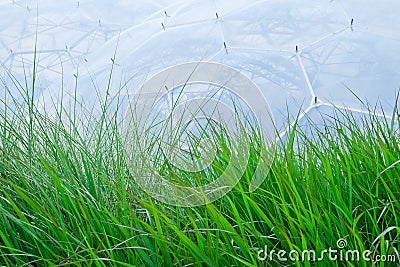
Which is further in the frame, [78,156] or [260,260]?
[78,156]

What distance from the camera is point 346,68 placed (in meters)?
2.73

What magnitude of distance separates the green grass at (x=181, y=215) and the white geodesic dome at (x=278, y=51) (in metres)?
1.38

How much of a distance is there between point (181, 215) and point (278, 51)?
2.11 metres

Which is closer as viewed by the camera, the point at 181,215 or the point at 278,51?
the point at 181,215

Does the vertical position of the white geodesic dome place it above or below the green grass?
above

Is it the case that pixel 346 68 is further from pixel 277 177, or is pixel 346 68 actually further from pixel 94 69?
pixel 277 177

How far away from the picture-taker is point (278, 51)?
291 cm

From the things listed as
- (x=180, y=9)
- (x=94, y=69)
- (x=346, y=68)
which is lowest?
(x=346, y=68)

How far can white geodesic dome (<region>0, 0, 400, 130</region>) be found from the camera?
8.83 ft

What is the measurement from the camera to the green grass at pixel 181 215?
2.63 feet

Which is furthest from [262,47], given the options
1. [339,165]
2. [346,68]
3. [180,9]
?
[339,165]

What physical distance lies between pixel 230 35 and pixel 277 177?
2205mm

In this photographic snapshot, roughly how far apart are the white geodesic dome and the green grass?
54.5 inches

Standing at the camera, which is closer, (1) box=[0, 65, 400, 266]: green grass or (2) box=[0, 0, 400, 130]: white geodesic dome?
(1) box=[0, 65, 400, 266]: green grass
